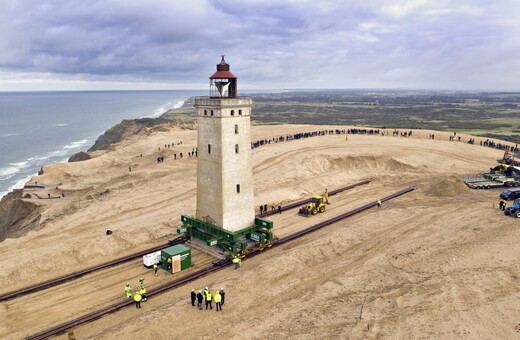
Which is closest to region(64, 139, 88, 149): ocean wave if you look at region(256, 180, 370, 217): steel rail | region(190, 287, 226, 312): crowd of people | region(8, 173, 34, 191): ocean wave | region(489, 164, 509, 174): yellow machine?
region(8, 173, 34, 191): ocean wave

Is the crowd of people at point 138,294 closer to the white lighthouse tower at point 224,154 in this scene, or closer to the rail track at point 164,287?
the rail track at point 164,287

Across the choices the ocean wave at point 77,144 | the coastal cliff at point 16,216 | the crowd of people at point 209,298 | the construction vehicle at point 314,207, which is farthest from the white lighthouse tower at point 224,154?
the ocean wave at point 77,144

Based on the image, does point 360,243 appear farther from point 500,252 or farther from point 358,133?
point 358,133

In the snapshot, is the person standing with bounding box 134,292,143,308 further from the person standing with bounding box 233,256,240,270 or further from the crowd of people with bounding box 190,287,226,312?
the person standing with bounding box 233,256,240,270

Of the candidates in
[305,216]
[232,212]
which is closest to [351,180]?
[305,216]


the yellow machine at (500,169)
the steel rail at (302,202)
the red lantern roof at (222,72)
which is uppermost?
the red lantern roof at (222,72)
